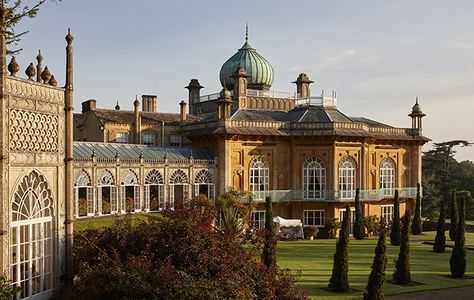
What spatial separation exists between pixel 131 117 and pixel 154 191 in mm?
9166

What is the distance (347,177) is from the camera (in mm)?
39250

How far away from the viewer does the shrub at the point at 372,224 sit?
39.1 m

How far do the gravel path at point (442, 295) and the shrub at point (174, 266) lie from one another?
8.50m

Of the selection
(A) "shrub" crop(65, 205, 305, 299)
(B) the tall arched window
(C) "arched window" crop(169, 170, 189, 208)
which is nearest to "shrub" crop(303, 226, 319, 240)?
(C) "arched window" crop(169, 170, 189, 208)

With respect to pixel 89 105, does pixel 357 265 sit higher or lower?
lower

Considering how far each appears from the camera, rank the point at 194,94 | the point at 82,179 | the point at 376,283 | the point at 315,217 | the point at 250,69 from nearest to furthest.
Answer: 1. the point at 376,283
2. the point at 82,179
3. the point at 315,217
4. the point at 250,69
5. the point at 194,94

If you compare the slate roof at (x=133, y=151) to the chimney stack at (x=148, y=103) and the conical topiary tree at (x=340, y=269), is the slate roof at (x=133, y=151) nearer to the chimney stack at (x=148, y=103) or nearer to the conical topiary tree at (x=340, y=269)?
the chimney stack at (x=148, y=103)

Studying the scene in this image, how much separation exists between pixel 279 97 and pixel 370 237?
1287cm

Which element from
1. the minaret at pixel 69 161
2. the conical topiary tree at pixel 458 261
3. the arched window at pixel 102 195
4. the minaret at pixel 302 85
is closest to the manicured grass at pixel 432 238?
the conical topiary tree at pixel 458 261

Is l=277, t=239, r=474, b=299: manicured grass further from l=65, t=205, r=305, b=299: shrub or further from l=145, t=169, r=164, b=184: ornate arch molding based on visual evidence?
l=145, t=169, r=164, b=184: ornate arch molding

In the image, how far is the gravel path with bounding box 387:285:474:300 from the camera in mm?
20453

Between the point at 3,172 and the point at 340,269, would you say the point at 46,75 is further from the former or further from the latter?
→ the point at 340,269

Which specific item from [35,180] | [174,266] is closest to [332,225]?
[174,266]

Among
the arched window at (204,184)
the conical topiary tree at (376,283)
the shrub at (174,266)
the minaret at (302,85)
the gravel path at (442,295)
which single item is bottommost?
the gravel path at (442,295)
